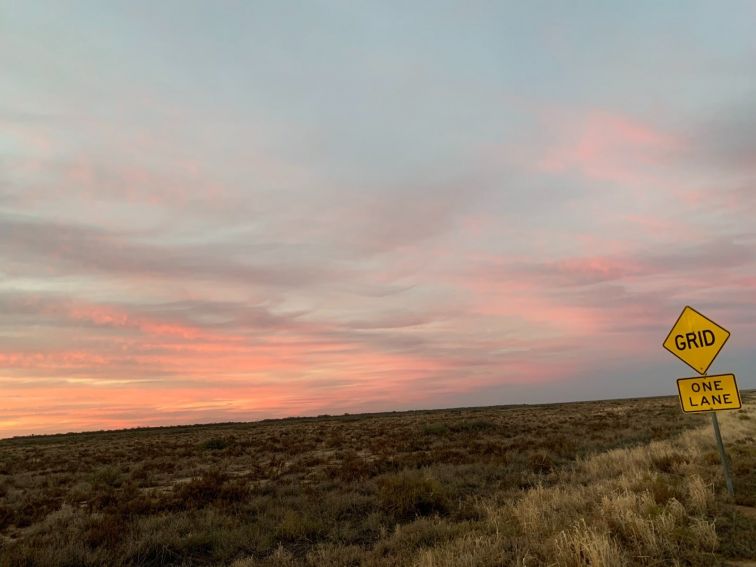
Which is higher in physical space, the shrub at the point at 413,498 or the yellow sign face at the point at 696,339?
the yellow sign face at the point at 696,339

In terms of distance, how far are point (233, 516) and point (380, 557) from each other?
5.17 metres

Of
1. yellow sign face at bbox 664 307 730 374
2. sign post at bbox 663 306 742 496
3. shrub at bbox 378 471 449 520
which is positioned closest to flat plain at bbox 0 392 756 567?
shrub at bbox 378 471 449 520

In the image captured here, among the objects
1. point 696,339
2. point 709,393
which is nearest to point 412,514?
point 709,393

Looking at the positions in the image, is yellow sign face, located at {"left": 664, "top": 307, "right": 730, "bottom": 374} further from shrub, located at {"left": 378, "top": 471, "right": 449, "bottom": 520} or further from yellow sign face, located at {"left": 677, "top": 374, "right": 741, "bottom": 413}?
shrub, located at {"left": 378, "top": 471, "right": 449, "bottom": 520}

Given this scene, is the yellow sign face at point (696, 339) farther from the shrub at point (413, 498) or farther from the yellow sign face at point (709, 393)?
the shrub at point (413, 498)

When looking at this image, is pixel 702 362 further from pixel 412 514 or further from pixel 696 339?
pixel 412 514

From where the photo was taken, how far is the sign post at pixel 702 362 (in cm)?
957

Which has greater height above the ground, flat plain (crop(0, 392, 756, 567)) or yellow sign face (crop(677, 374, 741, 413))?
yellow sign face (crop(677, 374, 741, 413))

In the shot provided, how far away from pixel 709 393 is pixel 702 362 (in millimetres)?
634

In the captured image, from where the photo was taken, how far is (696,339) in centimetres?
1015

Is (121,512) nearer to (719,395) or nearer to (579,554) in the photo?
(579,554)

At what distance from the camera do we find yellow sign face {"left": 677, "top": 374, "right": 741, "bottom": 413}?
9.47 metres

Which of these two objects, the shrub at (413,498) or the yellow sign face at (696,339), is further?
the shrub at (413,498)

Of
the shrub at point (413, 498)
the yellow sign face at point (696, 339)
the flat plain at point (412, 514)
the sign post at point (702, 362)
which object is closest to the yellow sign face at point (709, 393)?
the sign post at point (702, 362)
